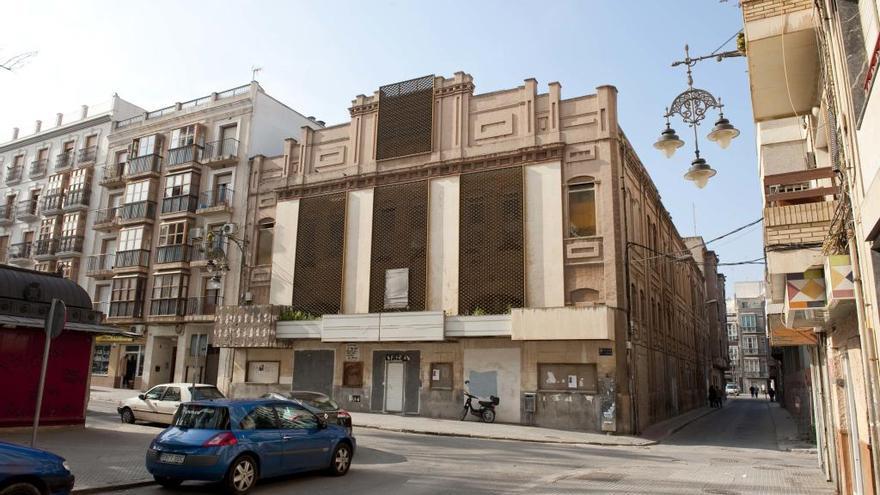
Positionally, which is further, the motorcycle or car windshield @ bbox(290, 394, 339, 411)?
the motorcycle

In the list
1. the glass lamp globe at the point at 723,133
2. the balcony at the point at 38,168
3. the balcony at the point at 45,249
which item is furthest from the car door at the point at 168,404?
the balcony at the point at 38,168

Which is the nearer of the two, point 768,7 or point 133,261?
point 768,7

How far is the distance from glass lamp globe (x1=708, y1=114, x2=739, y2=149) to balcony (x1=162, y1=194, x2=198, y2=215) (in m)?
31.1

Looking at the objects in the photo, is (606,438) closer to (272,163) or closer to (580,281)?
(580,281)

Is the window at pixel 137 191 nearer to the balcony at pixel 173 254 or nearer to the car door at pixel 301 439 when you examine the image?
the balcony at pixel 173 254

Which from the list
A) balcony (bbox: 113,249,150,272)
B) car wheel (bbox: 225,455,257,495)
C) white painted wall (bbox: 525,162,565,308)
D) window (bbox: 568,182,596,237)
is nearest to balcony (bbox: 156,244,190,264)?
balcony (bbox: 113,249,150,272)

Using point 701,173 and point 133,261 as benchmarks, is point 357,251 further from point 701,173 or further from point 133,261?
point 701,173

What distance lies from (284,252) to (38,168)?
Answer: 27.3 m

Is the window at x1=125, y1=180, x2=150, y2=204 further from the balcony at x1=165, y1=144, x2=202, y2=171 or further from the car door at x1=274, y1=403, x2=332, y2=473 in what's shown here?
the car door at x1=274, y1=403, x2=332, y2=473

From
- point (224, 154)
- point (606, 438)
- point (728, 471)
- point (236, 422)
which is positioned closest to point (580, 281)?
point (606, 438)

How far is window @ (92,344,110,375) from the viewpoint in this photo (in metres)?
37.9

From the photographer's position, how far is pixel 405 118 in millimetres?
29109

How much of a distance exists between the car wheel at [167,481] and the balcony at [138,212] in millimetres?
30302

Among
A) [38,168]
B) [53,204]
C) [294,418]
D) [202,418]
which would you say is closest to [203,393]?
[294,418]
